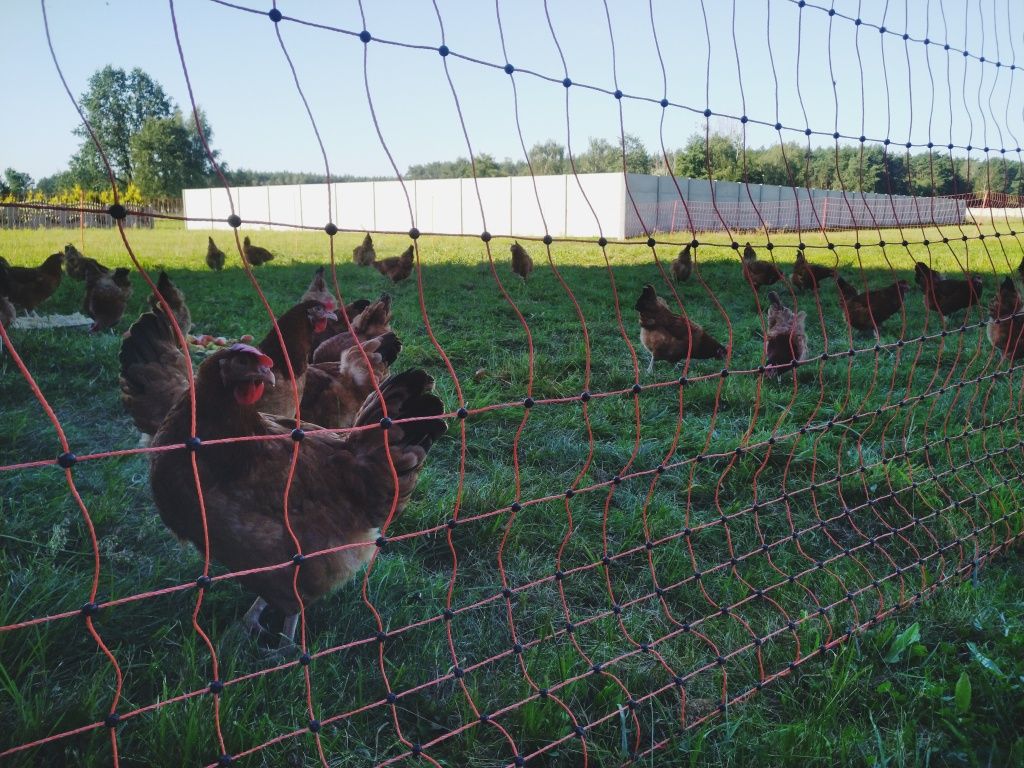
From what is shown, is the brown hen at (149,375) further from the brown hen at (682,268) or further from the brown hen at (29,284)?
the brown hen at (682,268)

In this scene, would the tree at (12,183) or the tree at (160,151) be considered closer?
the tree at (12,183)

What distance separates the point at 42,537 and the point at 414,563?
1.36 meters

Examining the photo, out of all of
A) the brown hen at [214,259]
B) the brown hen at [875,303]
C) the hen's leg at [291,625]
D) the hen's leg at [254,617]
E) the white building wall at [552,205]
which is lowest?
the hen's leg at [291,625]

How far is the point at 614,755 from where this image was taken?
70.7 inches

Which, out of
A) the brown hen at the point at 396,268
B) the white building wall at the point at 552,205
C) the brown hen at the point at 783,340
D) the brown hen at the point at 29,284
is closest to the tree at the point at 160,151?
the brown hen at the point at 29,284

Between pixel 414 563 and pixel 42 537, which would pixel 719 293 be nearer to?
pixel 414 563

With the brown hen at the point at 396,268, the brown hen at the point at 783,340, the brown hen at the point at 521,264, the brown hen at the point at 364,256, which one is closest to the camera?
the brown hen at the point at 783,340

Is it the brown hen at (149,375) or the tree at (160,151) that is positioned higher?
the tree at (160,151)

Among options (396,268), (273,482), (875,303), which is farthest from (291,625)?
(396,268)

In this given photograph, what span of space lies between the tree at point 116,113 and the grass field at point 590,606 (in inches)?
51.4

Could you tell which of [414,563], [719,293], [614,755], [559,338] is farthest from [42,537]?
[719,293]

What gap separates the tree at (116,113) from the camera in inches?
101

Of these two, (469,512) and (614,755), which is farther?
(469,512)

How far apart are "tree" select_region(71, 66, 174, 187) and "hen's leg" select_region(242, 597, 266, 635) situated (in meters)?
1.38
